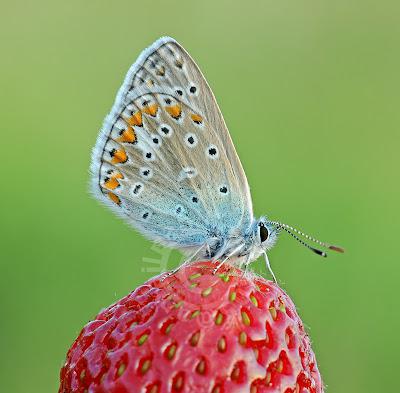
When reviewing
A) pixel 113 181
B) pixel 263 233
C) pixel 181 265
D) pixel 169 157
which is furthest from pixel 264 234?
pixel 113 181

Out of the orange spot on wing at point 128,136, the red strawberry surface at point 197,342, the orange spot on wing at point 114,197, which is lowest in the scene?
the red strawberry surface at point 197,342

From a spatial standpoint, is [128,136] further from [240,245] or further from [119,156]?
[240,245]

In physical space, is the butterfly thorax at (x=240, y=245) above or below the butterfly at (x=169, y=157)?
below

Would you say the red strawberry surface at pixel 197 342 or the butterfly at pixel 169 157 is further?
the butterfly at pixel 169 157

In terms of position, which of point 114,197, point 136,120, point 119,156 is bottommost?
point 114,197

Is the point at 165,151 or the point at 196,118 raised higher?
the point at 196,118

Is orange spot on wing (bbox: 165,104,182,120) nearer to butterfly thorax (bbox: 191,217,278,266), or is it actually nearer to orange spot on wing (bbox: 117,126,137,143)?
orange spot on wing (bbox: 117,126,137,143)

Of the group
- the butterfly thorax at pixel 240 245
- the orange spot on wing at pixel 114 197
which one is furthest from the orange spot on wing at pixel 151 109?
the butterfly thorax at pixel 240 245

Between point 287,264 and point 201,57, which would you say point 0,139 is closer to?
point 201,57

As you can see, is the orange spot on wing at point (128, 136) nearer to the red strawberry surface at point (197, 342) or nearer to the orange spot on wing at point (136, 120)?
the orange spot on wing at point (136, 120)
